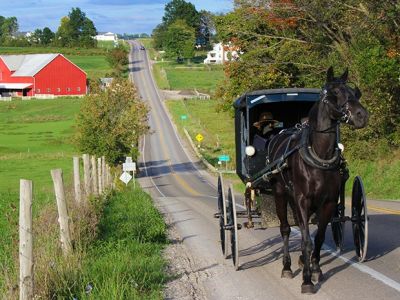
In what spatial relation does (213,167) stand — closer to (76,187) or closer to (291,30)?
(291,30)

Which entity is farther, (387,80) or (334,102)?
(387,80)

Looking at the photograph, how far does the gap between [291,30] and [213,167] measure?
29538mm

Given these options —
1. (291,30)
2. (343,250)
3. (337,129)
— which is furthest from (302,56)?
(337,129)

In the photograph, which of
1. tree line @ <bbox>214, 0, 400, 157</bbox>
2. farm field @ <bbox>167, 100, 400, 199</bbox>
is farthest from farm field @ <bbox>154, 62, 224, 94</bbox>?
tree line @ <bbox>214, 0, 400, 157</bbox>

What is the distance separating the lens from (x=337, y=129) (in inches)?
362

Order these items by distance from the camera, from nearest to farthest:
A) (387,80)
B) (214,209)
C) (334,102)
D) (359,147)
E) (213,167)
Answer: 1. (334,102)
2. (214,209)
3. (387,80)
4. (359,147)
5. (213,167)

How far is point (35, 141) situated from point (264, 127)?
65.1 m

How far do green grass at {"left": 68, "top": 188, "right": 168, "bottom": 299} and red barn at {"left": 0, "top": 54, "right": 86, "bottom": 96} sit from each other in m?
109

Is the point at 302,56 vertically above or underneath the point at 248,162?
above

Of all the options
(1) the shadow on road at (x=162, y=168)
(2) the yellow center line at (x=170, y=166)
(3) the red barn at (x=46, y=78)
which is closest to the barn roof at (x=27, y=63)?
(3) the red barn at (x=46, y=78)

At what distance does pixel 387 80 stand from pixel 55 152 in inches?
1776

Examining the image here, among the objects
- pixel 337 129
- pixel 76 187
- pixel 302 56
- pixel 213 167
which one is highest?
pixel 302 56

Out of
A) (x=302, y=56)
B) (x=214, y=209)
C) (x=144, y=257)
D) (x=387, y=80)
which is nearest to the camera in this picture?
(x=144, y=257)

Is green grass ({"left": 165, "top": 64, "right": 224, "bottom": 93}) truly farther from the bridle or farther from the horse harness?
the bridle
